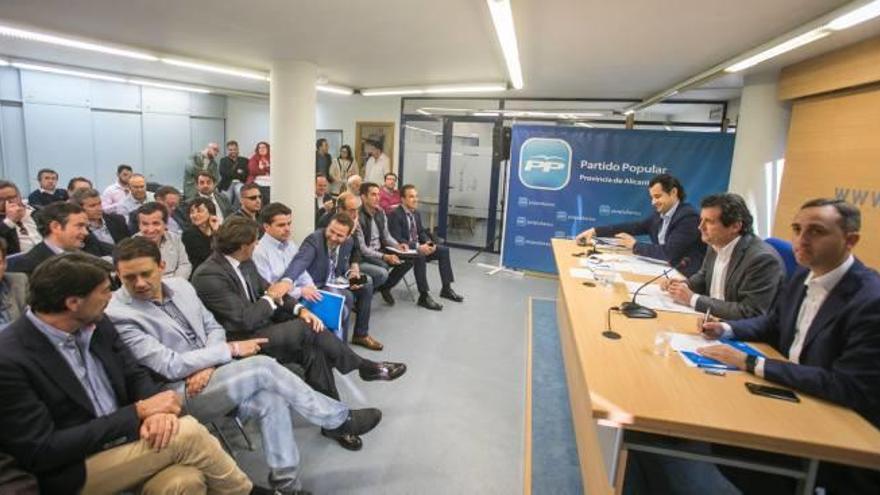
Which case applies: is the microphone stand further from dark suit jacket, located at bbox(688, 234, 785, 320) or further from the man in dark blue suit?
the man in dark blue suit

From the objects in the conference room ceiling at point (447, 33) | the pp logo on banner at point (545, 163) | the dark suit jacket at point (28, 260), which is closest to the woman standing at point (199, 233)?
the dark suit jacket at point (28, 260)

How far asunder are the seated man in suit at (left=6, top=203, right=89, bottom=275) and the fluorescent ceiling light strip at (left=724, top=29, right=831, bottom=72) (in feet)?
15.2

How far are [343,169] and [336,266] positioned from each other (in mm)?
4633

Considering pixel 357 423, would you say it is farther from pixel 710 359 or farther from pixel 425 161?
pixel 425 161

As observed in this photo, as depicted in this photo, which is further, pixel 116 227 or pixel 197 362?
pixel 116 227

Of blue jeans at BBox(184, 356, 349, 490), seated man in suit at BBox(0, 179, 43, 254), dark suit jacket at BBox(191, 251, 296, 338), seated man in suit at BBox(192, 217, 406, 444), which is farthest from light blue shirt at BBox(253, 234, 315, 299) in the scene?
seated man in suit at BBox(0, 179, 43, 254)

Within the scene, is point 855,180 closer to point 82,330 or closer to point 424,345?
point 424,345

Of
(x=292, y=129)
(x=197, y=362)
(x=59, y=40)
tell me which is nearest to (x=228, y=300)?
(x=197, y=362)

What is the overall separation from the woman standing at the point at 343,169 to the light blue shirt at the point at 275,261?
485cm

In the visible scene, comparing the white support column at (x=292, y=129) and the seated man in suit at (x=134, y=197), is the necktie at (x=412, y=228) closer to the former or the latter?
the white support column at (x=292, y=129)

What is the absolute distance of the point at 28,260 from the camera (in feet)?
8.26

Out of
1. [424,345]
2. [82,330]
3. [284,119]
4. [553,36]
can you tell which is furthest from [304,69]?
[82,330]

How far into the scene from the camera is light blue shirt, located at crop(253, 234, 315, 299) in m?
2.97

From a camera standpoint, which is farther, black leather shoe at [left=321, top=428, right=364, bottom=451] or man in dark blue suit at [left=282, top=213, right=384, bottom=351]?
man in dark blue suit at [left=282, top=213, right=384, bottom=351]
